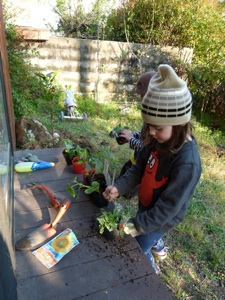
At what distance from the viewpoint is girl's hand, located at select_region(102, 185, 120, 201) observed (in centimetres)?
152

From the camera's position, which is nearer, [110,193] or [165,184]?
[165,184]

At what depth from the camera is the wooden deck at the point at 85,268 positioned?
1.10 meters

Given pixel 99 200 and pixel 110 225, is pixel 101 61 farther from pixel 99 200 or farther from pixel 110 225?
pixel 110 225

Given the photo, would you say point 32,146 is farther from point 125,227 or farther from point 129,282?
point 129,282

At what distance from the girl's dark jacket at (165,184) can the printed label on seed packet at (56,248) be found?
0.37m

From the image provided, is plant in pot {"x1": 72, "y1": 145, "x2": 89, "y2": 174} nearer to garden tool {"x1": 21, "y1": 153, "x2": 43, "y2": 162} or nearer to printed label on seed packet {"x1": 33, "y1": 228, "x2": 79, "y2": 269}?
garden tool {"x1": 21, "y1": 153, "x2": 43, "y2": 162}

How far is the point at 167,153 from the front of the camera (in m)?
1.28

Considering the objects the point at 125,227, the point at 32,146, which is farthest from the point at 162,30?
the point at 125,227

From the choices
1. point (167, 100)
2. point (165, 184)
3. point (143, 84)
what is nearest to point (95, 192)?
point (165, 184)

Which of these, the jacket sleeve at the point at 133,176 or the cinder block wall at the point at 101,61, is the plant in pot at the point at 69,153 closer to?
the jacket sleeve at the point at 133,176

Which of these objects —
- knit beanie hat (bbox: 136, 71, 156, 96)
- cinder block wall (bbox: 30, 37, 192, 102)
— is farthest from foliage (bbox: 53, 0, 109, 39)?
knit beanie hat (bbox: 136, 71, 156, 96)

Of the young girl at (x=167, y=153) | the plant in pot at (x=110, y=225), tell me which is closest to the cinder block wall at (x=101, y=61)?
the young girl at (x=167, y=153)

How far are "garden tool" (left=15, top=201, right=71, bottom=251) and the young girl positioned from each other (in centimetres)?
40

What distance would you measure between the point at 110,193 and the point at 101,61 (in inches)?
197
